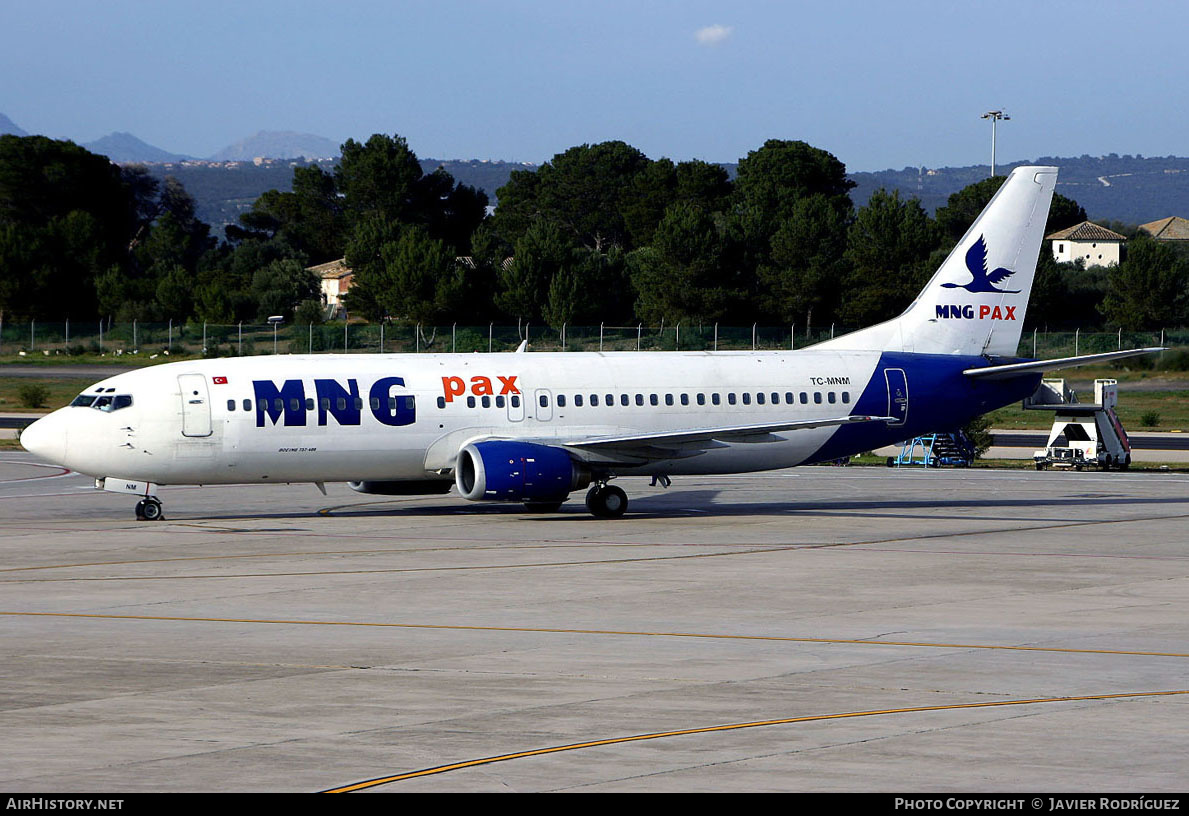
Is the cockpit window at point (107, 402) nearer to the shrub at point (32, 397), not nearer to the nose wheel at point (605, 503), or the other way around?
the nose wheel at point (605, 503)

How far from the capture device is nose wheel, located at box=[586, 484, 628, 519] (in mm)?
38312

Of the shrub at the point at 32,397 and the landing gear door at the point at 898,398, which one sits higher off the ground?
the landing gear door at the point at 898,398

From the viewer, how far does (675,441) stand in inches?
1478

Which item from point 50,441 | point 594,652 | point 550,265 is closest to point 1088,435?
point 50,441

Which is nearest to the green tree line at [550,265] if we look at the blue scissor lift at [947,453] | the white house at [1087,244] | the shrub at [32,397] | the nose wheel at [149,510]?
the white house at [1087,244]

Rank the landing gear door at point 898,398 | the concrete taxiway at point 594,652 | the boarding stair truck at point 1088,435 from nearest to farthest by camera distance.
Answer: the concrete taxiway at point 594,652 < the landing gear door at point 898,398 < the boarding stair truck at point 1088,435

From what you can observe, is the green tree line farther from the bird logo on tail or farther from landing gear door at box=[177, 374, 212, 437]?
landing gear door at box=[177, 374, 212, 437]

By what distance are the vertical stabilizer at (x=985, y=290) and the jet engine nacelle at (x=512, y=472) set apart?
10433 millimetres

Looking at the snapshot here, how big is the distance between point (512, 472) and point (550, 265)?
8338cm

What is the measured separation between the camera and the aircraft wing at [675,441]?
121 feet

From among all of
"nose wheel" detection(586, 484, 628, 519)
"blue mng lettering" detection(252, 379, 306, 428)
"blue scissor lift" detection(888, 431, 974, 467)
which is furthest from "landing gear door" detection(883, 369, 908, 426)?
"blue mng lettering" detection(252, 379, 306, 428)

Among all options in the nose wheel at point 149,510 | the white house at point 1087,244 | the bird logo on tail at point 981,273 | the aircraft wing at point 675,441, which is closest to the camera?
the aircraft wing at point 675,441

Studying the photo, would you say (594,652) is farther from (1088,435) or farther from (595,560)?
(1088,435)

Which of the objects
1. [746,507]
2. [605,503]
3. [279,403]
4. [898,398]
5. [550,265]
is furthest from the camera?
[550,265]
